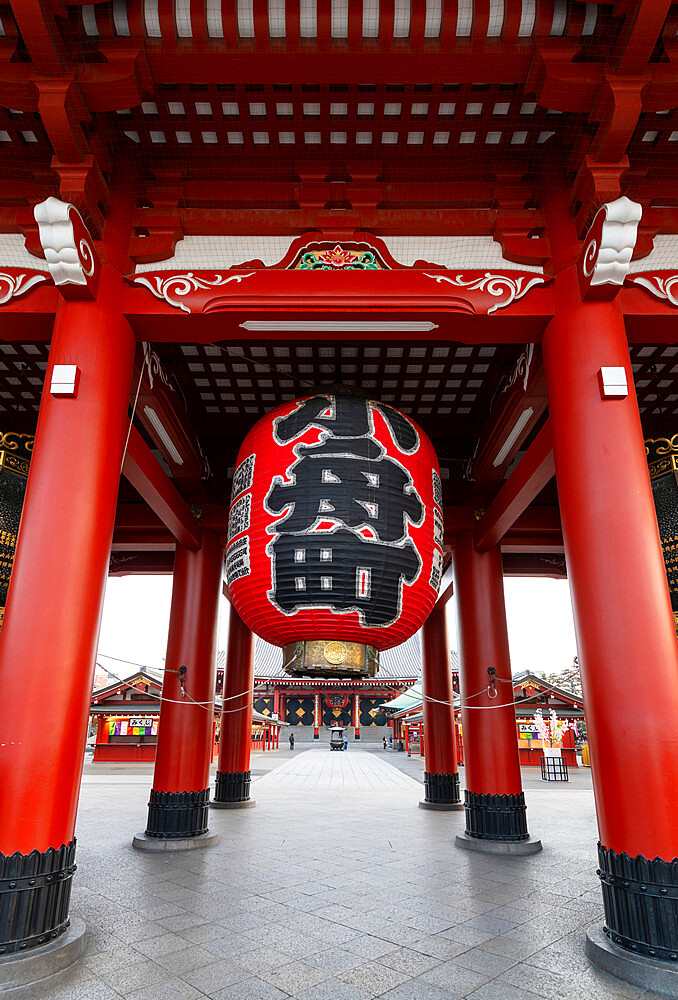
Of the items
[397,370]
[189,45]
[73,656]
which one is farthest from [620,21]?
[73,656]

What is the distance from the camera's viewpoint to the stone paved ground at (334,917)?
3.52 meters

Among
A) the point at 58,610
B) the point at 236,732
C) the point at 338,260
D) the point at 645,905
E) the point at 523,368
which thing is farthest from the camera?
the point at 236,732

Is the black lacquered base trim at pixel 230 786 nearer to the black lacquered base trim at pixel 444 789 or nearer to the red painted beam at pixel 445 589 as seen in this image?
the black lacquered base trim at pixel 444 789

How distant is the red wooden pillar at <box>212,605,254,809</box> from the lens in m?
11.8

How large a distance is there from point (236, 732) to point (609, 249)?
11.0 m

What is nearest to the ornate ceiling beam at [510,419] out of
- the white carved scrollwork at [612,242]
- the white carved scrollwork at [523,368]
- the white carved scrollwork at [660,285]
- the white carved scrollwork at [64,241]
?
the white carved scrollwork at [523,368]

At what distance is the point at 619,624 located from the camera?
13.1 ft

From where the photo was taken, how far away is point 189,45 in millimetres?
4176

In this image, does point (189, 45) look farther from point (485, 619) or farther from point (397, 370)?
point (485, 619)

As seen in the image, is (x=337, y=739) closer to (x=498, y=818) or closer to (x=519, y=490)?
(x=498, y=818)

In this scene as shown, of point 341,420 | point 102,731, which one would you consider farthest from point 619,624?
point 102,731

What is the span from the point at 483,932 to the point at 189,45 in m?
6.96

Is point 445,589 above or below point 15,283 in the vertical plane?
below

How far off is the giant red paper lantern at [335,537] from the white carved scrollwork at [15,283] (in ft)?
8.05
